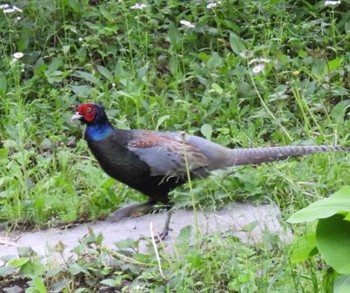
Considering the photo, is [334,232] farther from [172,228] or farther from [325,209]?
[172,228]

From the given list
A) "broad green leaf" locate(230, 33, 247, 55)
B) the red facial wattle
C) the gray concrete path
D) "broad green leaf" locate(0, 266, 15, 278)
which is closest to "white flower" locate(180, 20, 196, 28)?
"broad green leaf" locate(230, 33, 247, 55)

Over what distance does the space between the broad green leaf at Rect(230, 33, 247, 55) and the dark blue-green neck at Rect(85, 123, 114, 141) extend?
2.27 meters

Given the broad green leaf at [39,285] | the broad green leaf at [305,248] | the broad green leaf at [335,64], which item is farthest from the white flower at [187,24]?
the broad green leaf at [305,248]

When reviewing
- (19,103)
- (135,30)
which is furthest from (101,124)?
(135,30)

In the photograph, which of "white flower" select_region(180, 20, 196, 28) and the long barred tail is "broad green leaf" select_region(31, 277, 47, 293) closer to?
the long barred tail

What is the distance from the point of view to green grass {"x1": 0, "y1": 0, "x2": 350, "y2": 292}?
247 inches

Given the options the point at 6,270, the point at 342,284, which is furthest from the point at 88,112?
the point at 342,284

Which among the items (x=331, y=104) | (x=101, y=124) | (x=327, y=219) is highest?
(x=327, y=219)

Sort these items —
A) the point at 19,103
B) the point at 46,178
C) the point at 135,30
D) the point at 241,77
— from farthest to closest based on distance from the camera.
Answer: the point at 135,30 < the point at 241,77 < the point at 19,103 < the point at 46,178

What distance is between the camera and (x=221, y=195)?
21.2 feet

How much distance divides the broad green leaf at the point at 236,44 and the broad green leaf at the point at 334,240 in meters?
4.30

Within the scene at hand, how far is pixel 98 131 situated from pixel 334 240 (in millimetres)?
2483

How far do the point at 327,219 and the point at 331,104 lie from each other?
3747 mm

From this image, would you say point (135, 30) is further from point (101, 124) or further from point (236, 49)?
point (101, 124)
